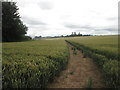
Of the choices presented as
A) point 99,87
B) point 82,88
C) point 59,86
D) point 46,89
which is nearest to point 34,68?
point 46,89

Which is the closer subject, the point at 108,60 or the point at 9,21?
the point at 108,60

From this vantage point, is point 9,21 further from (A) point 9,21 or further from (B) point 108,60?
(B) point 108,60

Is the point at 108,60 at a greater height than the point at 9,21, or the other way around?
the point at 9,21

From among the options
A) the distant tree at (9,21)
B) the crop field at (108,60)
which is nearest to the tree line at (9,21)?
the distant tree at (9,21)

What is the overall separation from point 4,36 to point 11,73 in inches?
1542

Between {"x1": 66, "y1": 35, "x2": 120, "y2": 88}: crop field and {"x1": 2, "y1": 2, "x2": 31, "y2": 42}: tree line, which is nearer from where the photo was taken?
{"x1": 66, "y1": 35, "x2": 120, "y2": 88}: crop field

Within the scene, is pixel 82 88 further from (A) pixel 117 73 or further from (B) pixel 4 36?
(B) pixel 4 36

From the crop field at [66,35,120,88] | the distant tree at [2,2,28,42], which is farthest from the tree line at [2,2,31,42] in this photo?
the crop field at [66,35,120,88]

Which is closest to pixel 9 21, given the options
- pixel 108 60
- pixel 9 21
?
pixel 9 21

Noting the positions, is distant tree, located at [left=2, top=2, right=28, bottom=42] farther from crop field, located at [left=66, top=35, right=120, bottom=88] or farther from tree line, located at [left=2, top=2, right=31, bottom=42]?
crop field, located at [left=66, top=35, right=120, bottom=88]

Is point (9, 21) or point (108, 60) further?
point (9, 21)

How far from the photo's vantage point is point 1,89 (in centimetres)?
232

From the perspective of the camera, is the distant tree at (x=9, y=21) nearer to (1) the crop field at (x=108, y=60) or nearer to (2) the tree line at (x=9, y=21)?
(2) the tree line at (x=9, y=21)

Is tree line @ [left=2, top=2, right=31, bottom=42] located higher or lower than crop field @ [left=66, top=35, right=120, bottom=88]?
higher
